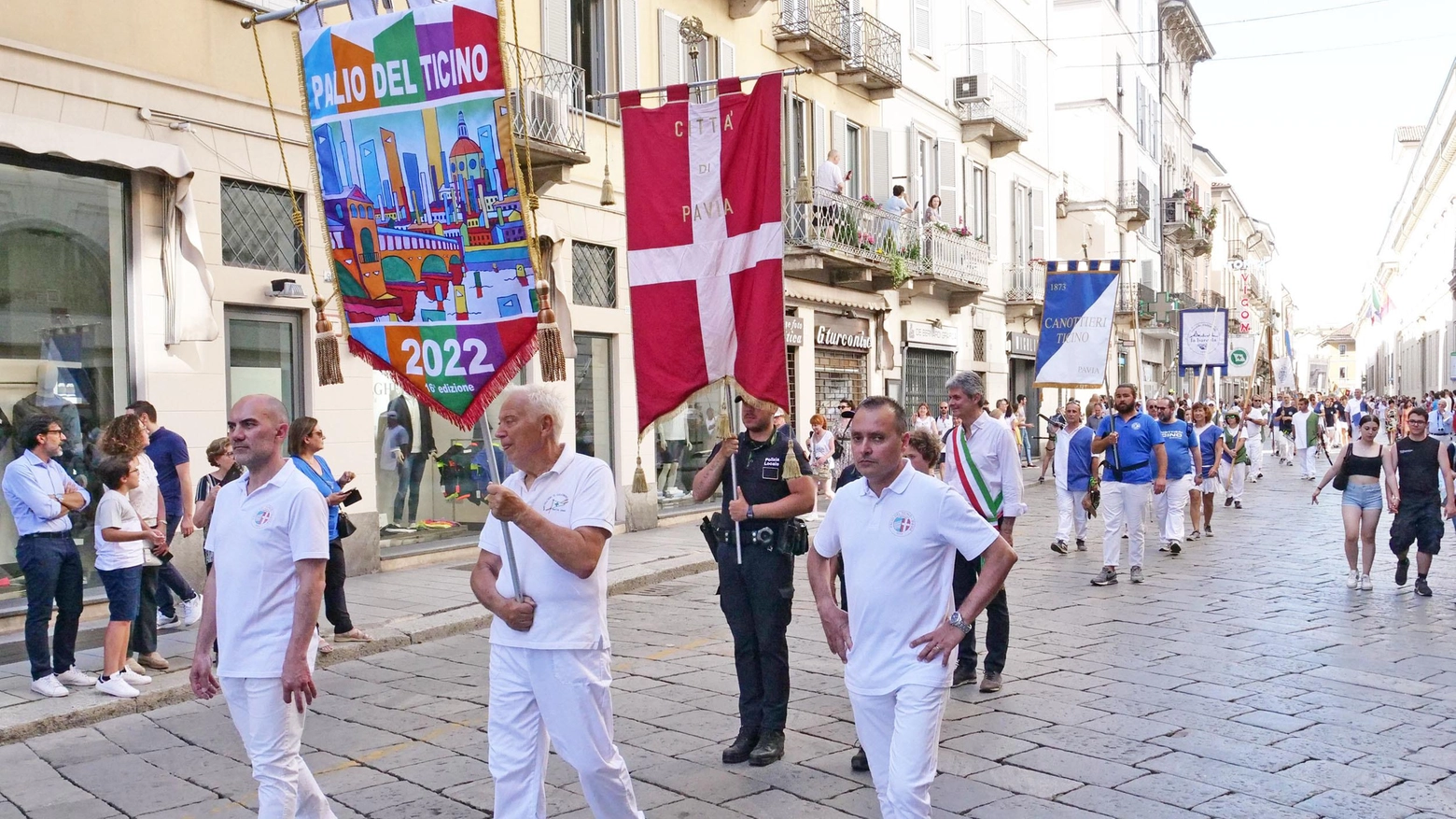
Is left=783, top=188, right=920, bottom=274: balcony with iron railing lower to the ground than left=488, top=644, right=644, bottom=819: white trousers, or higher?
higher

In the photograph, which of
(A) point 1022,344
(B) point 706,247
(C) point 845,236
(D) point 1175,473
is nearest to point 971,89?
(A) point 1022,344

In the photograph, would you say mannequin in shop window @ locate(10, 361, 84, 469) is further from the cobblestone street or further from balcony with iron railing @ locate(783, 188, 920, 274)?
balcony with iron railing @ locate(783, 188, 920, 274)

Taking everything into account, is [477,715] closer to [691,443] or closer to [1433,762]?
[1433,762]

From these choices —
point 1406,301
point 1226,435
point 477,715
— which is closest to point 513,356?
point 477,715

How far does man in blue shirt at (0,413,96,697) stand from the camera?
7.43 metres

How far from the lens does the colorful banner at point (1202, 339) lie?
25.7 metres

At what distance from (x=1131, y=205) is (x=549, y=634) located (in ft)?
131

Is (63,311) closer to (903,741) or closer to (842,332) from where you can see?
(903,741)

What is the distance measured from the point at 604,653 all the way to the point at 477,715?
9.87 ft

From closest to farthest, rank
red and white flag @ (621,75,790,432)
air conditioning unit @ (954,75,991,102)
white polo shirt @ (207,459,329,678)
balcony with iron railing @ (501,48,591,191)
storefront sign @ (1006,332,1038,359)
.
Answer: white polo shirt @ (207,459,329,678)
red and white flag @ (621,75,790,432)
balcony with iron railing @ (501,48,591,191)
air conditioning unit @ (954,75,991,102)
storefront sign @ (1006,332,1038,359)

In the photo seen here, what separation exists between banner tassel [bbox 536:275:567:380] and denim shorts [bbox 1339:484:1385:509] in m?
9.00

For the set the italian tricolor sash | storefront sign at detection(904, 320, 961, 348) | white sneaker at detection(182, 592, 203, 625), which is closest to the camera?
the italian tricolor sash

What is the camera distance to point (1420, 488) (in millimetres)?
10875

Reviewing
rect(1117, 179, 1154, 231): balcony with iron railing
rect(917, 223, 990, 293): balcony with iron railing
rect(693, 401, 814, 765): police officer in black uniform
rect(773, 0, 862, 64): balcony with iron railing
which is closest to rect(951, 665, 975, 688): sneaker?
rect(693, 401, 814, 765): police officer in black uniform
